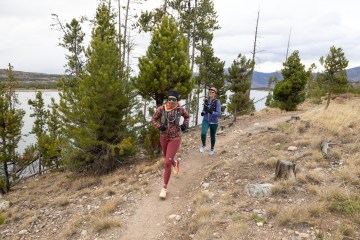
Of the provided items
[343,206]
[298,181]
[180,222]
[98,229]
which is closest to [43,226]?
[98,229]

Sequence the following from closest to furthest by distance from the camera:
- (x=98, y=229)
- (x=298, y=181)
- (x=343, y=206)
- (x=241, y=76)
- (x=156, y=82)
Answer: (x=343, y=206)
(x=98, y=229)
(x=298, y=181)
(x=156, y=82)
(x=241, y=76)

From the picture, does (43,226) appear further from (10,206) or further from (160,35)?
(160,35)

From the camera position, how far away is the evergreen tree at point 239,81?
55.8 feet

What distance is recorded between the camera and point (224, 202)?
228 inches

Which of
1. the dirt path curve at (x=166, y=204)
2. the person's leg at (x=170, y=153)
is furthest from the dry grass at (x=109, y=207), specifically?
the person's leg at (x=170, y=153)

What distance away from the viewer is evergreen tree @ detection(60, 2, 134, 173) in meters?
9.73

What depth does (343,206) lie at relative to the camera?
16.3 feet

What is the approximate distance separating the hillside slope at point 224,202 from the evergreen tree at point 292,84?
11.4m

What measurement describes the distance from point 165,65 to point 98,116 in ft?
10.8

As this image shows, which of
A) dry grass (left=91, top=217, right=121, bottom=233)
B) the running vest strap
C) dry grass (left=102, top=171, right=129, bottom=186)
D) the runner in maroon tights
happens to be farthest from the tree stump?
dry grass (left=102, top=171, right=129, bottom=186)

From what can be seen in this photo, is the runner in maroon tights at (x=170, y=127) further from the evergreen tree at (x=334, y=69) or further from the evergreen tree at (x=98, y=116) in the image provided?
the evergreen tree at (x=334, y=69)

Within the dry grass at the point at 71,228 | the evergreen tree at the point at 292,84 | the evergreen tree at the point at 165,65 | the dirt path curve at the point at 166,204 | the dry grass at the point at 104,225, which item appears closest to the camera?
the dirt path curve at the point at 166,204

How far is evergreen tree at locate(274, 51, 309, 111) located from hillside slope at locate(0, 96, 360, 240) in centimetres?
1141

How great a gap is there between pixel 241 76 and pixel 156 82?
30.0ft
